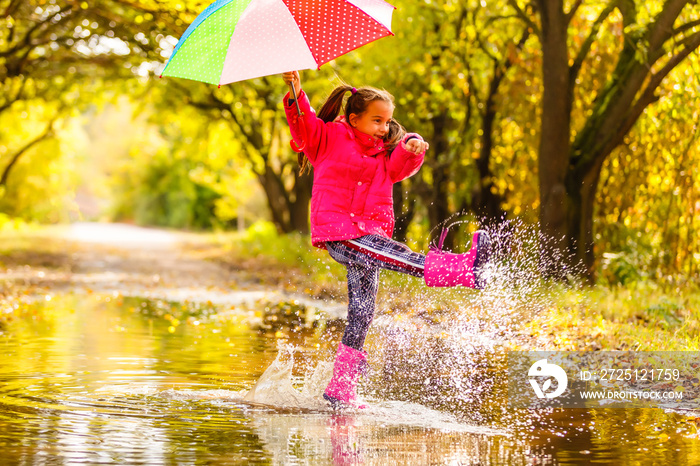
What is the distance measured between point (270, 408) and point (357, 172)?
1548 millimetres

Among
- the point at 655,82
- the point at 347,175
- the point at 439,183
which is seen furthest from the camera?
the point at 439,183

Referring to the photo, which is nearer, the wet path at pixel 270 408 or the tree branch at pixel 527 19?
the wet path at pixel 270 408

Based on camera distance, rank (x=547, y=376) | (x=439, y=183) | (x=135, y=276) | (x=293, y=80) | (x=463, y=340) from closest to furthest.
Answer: (x=293, y=80)
(x=547, y=376)
(x=463, y=340)
(x=439, y=183)
(x=135, y=276)

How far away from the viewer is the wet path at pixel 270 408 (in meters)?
4.47

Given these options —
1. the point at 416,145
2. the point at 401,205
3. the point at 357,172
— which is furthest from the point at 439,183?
the point at 416,145

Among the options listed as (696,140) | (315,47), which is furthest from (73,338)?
(696,140)

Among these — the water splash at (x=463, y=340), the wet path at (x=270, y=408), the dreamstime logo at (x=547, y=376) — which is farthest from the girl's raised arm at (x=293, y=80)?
the dreamstime logo at (x=547, y=376)

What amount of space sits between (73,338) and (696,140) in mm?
7729

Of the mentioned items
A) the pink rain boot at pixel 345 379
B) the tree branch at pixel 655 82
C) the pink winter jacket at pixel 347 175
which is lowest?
the pink rain boot at pixel 345 379

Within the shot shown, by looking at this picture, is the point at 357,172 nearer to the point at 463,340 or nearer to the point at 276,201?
the point at 463,340

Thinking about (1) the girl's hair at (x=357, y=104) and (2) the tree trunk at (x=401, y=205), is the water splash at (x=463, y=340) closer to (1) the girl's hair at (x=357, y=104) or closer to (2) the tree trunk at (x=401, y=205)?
(1) the girl's hair at (x=357, y=104)

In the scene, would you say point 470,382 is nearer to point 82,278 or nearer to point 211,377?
point 211,377

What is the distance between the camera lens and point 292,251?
2161 cm

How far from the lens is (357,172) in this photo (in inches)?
212
